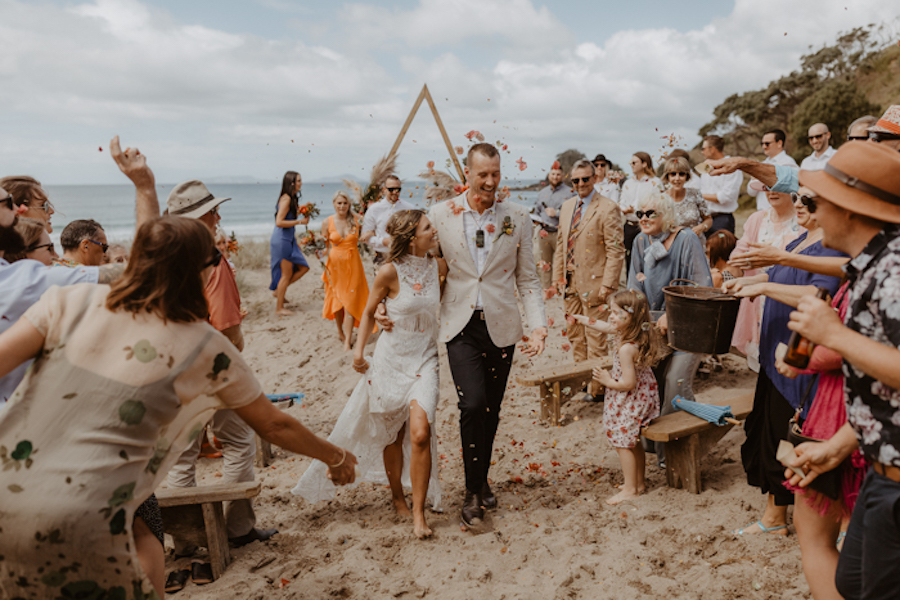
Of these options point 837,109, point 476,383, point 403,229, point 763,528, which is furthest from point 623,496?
point 837,109

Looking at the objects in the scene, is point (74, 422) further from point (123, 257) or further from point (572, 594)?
point (123, 257)

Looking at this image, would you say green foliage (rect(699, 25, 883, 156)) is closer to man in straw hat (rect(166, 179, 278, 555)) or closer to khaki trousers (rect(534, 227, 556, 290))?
khaki trousers (rect(534, 227, 556, 290))

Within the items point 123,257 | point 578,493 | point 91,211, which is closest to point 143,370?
point 123,257

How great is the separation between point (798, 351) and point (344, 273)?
659 centimetres

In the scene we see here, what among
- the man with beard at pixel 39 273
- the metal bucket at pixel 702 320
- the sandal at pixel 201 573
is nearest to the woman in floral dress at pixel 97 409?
the man with beard at pixel 39 273

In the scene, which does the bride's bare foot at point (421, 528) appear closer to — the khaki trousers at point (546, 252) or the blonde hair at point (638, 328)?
the blonde hair at point (638, 328)

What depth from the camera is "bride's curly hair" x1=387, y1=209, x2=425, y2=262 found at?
403 cm

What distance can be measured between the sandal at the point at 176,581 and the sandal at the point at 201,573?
0.05m

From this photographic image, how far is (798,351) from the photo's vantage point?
7.30 ft

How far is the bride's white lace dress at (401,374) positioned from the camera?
4078mm

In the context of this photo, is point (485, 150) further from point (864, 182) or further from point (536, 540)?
point (536, 540)

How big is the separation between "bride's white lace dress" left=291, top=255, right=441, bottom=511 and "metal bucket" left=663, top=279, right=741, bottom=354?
5.38 feet

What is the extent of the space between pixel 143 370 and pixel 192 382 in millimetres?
163

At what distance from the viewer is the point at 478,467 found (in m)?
4.18
